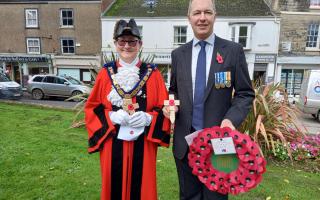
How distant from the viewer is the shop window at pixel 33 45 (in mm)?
21844

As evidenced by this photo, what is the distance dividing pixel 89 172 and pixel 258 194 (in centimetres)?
230

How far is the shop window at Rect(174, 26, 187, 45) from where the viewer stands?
19.7 metres

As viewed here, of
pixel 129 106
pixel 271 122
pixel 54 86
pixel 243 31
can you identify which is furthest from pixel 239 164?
pixel 243 31

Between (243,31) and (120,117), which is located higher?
(243,31)

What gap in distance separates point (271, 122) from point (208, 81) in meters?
3.76

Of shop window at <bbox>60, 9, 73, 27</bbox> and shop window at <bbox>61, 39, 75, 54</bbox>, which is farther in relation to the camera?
shop window at <bbox>61, 39, 75, 54</bbox>

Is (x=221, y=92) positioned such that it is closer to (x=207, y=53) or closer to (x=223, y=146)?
(x=207, y=53)

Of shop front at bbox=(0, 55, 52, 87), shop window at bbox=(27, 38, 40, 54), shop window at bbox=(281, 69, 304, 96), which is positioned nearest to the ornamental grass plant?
shop window at bbox=(281, 69, 304, 96)

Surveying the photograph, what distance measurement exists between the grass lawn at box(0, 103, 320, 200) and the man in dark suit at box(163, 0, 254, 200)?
1.61 m

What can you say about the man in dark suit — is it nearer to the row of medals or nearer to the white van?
the row of medals

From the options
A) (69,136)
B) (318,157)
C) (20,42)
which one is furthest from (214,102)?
(20,42)

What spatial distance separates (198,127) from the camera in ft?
7.07

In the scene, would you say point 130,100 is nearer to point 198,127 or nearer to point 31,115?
point 198,127

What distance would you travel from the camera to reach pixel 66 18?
2125 cm
